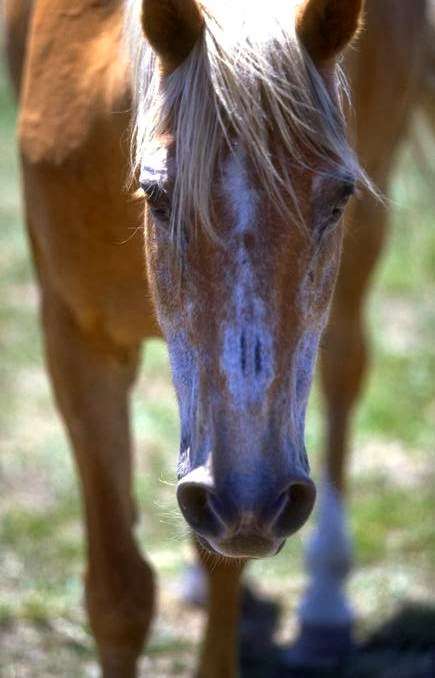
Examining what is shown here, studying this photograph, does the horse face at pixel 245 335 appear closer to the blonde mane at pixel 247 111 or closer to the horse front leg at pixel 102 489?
the blonde mane at pixel 247 111

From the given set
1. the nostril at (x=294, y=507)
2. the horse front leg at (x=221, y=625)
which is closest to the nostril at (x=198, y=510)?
the nostril at (x=294, y=507)

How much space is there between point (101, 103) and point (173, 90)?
0.59m

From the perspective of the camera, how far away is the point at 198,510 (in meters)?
2.19

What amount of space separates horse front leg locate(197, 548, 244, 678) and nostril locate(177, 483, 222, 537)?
130 cm

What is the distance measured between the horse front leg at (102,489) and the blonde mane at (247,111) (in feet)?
3.01

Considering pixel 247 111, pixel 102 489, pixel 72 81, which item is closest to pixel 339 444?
pixel 102 489

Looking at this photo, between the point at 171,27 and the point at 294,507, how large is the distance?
902 mm

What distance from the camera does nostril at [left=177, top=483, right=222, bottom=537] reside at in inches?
85.2

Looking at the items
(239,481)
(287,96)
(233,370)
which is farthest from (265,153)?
(239,481)

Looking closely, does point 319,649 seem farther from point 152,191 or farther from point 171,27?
point 171,27

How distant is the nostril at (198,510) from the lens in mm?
2164

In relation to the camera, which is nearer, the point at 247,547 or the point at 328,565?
the point at 247,547

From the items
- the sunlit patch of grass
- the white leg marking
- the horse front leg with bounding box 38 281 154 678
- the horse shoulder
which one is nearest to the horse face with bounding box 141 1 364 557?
the horse shoulder

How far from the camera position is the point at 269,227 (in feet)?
7.35
